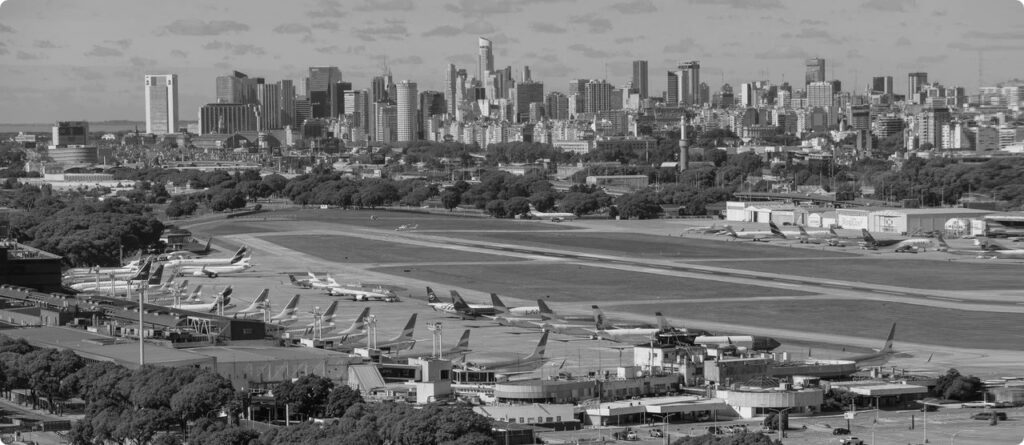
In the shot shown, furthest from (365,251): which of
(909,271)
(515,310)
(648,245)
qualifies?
(515,310)

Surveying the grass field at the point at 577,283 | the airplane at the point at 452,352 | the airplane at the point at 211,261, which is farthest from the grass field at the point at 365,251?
the airplane at the point at 452,352

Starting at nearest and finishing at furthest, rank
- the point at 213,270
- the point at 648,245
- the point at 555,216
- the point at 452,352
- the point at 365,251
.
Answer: the point at 452,352 → the point at 213,270 → the point at 365,251 → the point at 648,245 → the point at 555,216

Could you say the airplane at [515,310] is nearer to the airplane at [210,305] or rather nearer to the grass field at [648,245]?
the airplane at [210,305]

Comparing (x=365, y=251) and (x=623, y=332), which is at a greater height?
(x=365, y=251)

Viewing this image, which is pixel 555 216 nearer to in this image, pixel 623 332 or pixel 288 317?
pixel 288 317

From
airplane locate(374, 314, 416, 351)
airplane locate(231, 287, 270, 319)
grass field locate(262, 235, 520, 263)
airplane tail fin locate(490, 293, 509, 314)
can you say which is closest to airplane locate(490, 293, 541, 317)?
airplane tail fin locate(490, 293, 509, 314)

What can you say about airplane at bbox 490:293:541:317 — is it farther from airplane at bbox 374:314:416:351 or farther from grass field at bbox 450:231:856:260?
grass field at bbox 450:231:856:260

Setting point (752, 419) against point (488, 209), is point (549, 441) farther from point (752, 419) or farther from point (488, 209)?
point (488, 209)
